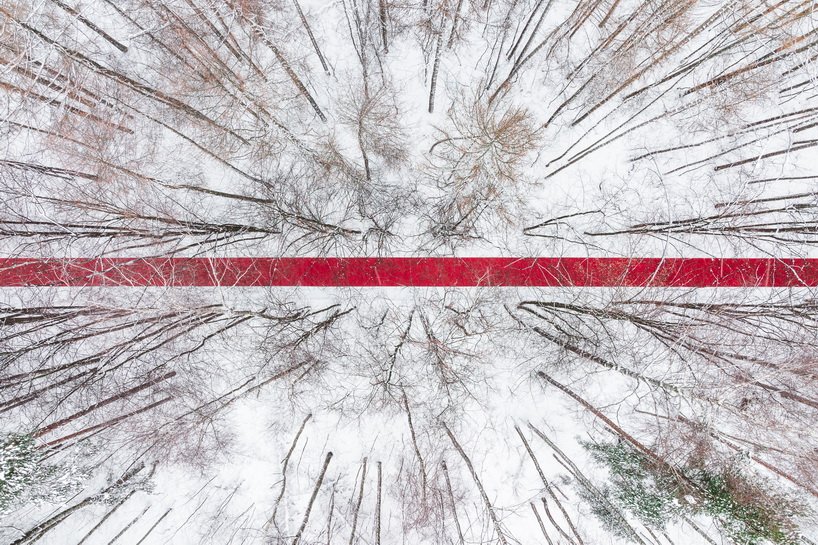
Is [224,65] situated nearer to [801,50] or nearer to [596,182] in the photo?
[596,182]

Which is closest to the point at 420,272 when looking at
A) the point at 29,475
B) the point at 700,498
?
the point at 700,498

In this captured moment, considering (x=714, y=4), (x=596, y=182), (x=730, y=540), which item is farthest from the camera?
(x=596, y=182)

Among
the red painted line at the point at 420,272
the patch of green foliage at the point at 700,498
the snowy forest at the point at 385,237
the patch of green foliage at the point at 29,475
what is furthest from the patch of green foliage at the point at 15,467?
the patch of green foliage at the point at 700,498

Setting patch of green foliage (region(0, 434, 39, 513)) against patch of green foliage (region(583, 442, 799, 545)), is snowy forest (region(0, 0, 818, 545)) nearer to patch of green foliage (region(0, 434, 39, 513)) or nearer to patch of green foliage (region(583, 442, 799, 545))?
patch of green foliage (region(583, 442, 799, 545))

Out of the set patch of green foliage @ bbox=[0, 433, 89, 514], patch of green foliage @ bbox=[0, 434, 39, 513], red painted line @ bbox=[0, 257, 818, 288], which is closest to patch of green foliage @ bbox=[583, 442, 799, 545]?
red painted line @ bbox=[0, 257, 818, 288]

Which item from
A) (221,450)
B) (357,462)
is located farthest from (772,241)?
(221,450)
